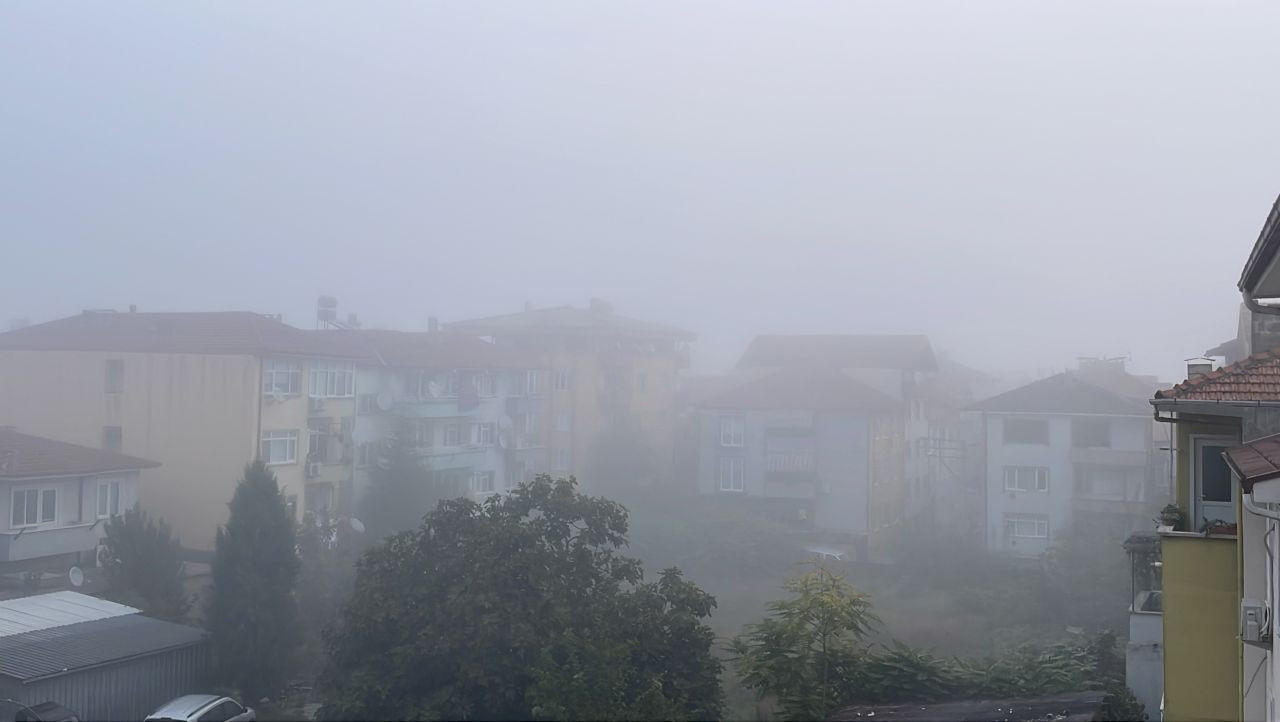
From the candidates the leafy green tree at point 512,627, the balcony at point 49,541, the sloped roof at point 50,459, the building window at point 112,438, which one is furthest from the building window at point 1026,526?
the building window at point 112,438

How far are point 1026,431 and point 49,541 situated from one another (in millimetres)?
27362

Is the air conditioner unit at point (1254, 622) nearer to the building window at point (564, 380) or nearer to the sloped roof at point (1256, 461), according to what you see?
the sloped roof at point (1256, 461)

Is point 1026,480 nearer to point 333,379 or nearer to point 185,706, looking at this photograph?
point 333,379

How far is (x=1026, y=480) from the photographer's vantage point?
32.8 meters

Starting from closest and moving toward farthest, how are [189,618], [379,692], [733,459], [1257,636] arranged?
[1257,636] → [379,692] → [189,618] → [733,459]

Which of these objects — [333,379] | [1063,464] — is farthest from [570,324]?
[1063,464]

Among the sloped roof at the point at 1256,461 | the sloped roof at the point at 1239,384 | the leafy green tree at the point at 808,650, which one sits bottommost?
the leafy green tree at the point at 808,650

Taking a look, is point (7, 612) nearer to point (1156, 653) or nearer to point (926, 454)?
point (1156, 653)

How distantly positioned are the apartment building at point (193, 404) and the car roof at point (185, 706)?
13.2m

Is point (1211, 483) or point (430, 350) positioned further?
point (430, 350)

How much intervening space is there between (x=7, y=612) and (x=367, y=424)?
15790mm

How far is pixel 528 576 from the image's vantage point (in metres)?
14.6

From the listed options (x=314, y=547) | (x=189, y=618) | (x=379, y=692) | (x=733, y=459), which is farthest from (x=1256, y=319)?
(x=733, y=459)

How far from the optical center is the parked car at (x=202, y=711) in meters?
14.0
